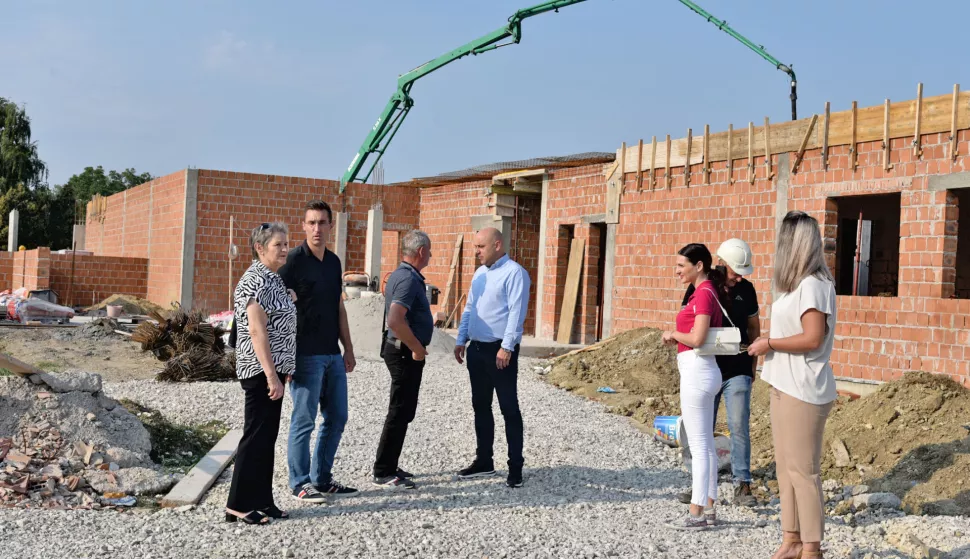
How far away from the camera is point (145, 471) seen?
19.3 ft

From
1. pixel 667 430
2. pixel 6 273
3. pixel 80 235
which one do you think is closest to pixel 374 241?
pixel 6 273

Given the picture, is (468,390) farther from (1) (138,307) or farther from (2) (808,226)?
(1) (138,307)

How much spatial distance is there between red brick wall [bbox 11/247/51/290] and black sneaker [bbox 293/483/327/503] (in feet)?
64.8

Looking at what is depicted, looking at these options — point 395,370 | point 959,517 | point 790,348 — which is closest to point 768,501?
point 959,517

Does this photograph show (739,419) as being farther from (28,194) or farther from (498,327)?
(28,194)

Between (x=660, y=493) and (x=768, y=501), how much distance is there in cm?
71

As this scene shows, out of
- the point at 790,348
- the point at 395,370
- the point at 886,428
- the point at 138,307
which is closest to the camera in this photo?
the point at 790,348

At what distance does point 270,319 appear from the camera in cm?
493

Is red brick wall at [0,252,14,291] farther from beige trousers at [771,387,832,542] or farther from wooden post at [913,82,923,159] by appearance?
beige trousers at [771,387,832,542]

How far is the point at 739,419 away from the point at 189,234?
17.5m

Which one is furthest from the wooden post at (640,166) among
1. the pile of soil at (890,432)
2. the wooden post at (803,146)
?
the pile of soil at (890,432)

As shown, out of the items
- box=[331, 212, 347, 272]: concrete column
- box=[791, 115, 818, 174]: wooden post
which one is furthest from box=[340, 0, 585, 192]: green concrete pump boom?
box=[791, 115, 818, 174]: wooden post

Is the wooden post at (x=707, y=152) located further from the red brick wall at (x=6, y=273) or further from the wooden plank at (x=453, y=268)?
the red brick wall at (x=6, y=273)

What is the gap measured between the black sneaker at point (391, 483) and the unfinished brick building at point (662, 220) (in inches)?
249
